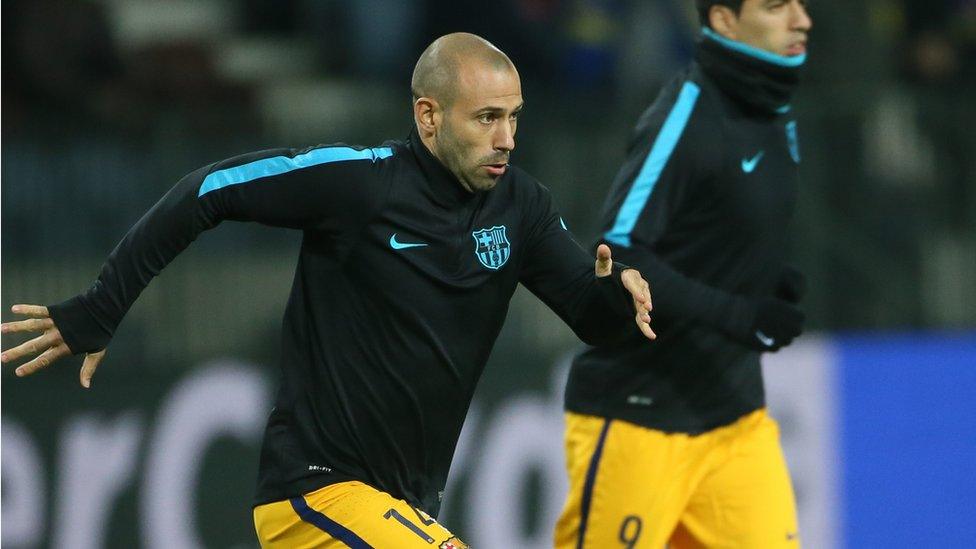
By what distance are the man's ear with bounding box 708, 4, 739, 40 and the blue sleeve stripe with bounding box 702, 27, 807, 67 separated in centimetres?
3

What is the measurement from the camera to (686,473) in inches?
209

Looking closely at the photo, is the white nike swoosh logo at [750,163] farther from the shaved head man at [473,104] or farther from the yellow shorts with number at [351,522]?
the yellow shorts with number at [351,522]

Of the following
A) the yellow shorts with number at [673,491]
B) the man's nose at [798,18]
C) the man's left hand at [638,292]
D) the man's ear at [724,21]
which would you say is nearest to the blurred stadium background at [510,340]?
the yellow shorts with number at [673,491]

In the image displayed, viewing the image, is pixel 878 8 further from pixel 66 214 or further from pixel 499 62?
pixel 499 62

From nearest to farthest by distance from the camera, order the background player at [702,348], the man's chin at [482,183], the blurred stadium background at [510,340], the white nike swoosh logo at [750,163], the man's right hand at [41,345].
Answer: the man's right hand at [41,345], the man's chin at [482,183], the background player at [702,348], the white nike swoosh logo at [750,163], the blurred stadium background at [510,340]

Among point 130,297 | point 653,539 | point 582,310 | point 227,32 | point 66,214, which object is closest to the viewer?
point 130,297

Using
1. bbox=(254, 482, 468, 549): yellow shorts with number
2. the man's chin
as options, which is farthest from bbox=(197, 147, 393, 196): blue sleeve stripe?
bbox=(254, 482, 468, 549): yellow shorts with number

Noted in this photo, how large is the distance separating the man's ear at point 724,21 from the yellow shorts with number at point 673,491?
133 centimetres

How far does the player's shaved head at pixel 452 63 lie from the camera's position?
426cm

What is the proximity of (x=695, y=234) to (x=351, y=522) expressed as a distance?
1719mm

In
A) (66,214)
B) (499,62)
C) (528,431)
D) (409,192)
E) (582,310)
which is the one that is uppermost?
(499,62)

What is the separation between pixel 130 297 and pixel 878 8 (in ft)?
20.9

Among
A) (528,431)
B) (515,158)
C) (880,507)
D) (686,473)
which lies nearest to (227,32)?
(515,158)

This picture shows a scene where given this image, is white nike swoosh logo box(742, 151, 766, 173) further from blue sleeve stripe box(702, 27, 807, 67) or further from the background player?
blue sleeve stripe box(702, 27, 807, 67)
